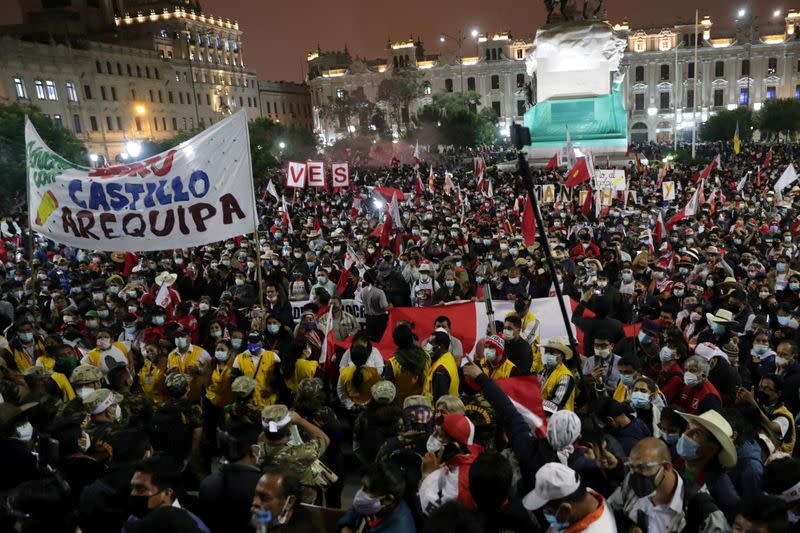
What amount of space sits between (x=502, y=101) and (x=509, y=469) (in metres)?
89.7

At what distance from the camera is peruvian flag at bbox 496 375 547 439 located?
4.20 meters

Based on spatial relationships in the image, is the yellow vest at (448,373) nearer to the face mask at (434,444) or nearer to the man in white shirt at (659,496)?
the face mask at (434,444)

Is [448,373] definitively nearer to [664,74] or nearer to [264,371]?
[264,371]

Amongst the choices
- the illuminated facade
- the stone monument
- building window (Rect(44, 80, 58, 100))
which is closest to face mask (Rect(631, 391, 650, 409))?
the stone monument

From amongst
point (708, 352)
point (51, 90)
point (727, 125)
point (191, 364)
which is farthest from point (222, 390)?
point (727, 125)

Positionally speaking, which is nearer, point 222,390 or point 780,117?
point 222,390

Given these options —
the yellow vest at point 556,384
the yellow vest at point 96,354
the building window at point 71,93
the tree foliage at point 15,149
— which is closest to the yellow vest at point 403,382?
the yellow vest at point 556,384

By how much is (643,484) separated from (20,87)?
5956cm

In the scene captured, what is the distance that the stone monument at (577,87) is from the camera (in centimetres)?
3247

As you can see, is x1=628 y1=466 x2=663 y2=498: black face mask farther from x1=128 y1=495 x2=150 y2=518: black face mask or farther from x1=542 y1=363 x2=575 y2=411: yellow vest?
x1=128 y1=495 x2=150 y2=518: black face mask

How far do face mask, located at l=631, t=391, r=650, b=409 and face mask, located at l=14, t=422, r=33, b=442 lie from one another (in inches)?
167

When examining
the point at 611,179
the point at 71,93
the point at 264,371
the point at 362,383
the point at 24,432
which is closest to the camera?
the point at 24,432

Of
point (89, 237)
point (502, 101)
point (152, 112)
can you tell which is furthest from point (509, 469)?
point (502, 101)

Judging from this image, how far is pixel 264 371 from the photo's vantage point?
576 centimetres
